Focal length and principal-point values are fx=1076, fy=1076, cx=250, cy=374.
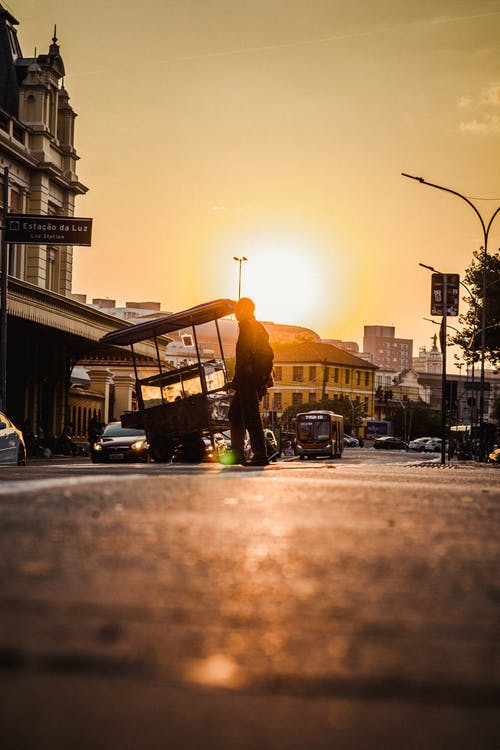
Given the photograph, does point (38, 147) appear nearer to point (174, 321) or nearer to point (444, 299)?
point (444, 299)

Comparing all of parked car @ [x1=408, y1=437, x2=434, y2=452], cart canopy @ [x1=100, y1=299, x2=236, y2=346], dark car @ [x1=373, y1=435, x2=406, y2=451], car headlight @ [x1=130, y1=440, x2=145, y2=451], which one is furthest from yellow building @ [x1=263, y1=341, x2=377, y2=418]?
cart canopy @ [x1=100, y1=299, x2=236, y2=346]

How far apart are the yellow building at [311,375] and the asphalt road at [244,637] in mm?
144016

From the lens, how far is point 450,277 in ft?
152

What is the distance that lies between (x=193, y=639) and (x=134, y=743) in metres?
0.31

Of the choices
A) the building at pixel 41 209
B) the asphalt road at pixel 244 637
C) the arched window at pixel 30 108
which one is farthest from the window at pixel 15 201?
the asphalt road at pixel 244 637

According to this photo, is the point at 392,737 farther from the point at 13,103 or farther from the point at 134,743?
the point at 13,103

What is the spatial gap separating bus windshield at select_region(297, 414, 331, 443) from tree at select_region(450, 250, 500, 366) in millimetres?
10262

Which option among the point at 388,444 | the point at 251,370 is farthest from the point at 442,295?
the point at 388,444

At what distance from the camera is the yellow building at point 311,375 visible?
15012cm

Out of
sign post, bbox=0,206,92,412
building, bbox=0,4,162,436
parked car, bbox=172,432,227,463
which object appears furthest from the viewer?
building, bbox=0,4,162,436

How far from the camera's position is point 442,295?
148 ft

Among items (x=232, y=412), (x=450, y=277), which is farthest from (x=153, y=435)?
(x=450, y=277)

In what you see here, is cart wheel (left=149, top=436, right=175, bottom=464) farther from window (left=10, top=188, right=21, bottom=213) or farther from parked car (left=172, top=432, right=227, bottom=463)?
window (left=10, top=188, right=21, bottom=213)

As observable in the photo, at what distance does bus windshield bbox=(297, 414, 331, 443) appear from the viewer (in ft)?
221
